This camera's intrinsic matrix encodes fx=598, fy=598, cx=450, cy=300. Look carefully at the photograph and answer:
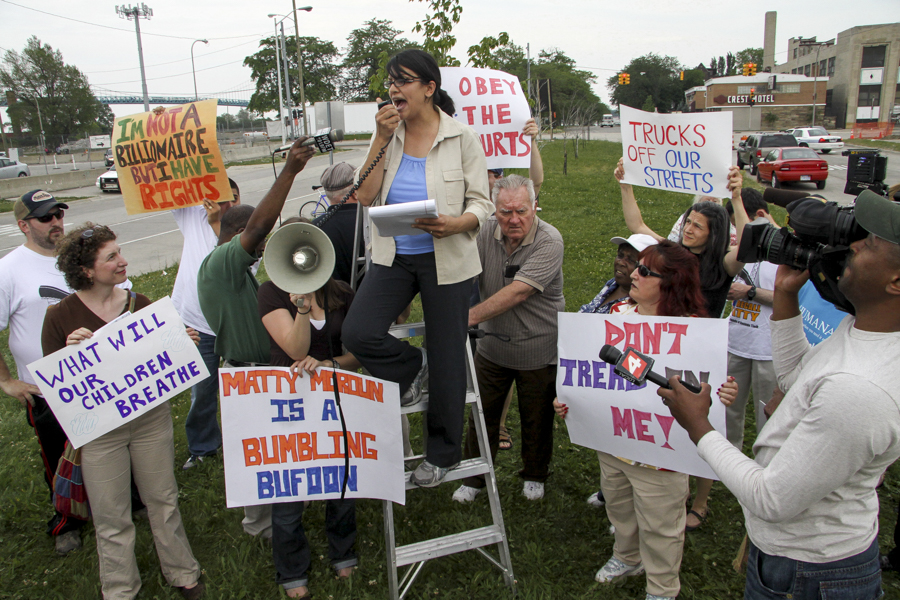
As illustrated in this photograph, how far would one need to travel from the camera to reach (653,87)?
8838 centimetres

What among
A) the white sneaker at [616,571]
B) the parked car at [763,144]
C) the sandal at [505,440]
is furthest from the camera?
the parked car at [763,144]

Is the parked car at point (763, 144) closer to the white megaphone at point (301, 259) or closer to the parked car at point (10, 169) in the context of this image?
the white megaphone at point (301, 259)

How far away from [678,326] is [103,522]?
10.0 ft

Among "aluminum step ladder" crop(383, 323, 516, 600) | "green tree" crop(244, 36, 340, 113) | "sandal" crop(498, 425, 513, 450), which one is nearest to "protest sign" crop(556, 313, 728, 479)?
"aluminum step ladder" crop(383, 323, 516, 600)

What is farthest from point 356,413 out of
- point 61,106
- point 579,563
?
point 61,106

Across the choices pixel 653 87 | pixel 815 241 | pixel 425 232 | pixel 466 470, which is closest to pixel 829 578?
pixel 815 241

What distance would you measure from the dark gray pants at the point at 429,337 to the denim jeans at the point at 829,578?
1541 millimetres

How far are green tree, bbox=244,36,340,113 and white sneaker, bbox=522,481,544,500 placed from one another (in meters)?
67.6

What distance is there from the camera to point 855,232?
1.65m

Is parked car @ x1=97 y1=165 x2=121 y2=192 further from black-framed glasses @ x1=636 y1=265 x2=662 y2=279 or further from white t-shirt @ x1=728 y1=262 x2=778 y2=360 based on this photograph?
black-framed glasses @ x1=636 y1=265 x2=662 y2=279

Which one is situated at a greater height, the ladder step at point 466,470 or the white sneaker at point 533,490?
the ladder step at point 466,470

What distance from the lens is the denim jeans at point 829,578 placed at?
1860 millimetres

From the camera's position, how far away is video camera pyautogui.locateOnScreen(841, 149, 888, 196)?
9.93ft

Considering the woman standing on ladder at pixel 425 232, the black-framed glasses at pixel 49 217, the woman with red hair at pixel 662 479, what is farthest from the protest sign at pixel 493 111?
the black-framed glasses at pixel 49 217
